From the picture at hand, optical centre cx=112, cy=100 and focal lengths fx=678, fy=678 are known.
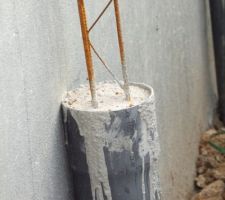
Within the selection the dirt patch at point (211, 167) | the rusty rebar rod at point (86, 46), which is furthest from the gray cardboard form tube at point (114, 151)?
the dirt patch at point (211, 167)

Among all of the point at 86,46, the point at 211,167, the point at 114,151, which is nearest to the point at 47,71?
the point at 86,46

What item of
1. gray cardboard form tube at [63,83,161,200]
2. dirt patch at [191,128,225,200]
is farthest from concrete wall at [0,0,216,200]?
dirt patch at [191,128,225,200]

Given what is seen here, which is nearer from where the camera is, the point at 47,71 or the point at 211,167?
the point at 47,71

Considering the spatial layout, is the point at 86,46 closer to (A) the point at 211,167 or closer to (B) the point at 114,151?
(B) the point at 114,151

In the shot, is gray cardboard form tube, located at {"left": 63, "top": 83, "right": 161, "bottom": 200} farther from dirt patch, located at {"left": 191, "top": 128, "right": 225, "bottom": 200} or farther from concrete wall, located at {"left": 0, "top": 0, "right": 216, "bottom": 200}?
dirt patch, located at {"left": 191, "top": 128, "right": 225, "bottom": 200}

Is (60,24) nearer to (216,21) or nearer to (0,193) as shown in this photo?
(0,193)

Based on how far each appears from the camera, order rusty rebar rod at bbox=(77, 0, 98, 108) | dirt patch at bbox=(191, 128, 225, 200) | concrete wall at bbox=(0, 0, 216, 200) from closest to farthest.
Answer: concrete wall at bbox=(0, 0, 216, 200)
rusty rebar rod at bbox=(77, 0, 98, 108)
dirt patch at bbox=(191, 128, 225, 200)
